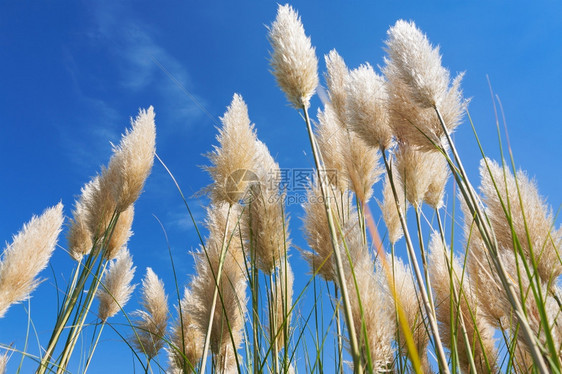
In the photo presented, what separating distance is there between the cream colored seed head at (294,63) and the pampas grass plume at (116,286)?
3225mm

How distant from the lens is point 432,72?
6.77ft

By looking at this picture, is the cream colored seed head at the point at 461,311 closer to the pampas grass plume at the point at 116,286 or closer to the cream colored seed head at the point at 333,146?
→ the cream colored seed head at the point at 333,146

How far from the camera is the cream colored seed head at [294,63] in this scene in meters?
2.14

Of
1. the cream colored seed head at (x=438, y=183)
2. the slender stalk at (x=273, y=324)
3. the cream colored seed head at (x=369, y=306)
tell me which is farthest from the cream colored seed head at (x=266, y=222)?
the cream colored seed head at (x=438, y=183)

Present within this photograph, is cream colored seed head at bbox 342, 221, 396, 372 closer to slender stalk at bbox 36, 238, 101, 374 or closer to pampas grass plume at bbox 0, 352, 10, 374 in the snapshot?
slender stalk at bbox 36, 238, 101, 374

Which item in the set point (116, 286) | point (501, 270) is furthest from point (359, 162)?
point (116, 286)

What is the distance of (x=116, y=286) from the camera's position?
4.33 m

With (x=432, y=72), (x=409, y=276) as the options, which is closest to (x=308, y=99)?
(x=432, y=72)

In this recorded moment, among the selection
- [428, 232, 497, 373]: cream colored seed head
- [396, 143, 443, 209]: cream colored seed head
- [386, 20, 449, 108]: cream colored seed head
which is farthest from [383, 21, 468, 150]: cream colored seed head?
[428, 232, 497, 373]: cream colored seed head

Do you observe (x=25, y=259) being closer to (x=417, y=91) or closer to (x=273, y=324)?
(x=273, y=324)

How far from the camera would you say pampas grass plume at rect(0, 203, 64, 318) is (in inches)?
124

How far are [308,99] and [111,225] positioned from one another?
2295 mm

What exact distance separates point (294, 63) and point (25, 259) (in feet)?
9.13

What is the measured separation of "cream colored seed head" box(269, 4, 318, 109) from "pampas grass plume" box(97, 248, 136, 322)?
322cm
